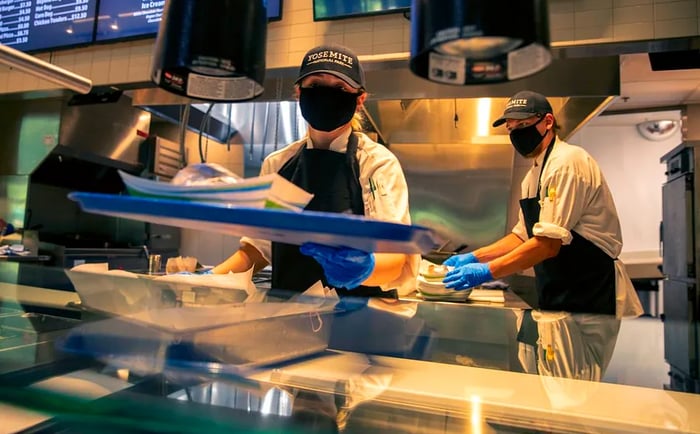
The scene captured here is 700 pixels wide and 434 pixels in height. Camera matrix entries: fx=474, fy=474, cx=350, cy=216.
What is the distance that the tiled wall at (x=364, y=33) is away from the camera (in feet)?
6.27

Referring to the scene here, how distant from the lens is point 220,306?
0.96m

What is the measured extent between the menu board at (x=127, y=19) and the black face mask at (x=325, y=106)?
1.74 m

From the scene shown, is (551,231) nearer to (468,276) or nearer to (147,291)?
(468,276)

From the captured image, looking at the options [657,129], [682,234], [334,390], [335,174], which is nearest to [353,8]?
[335,174]

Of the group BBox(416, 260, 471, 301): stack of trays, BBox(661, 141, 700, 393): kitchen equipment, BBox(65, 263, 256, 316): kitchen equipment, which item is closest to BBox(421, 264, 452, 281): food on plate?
BBox(416, 260, 471, 301): stack of trays

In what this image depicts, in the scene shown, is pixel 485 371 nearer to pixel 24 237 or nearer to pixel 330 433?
pixel 330 433

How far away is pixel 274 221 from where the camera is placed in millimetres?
527

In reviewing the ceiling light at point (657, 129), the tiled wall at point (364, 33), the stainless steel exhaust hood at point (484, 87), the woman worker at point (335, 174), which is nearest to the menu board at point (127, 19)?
the tiled wall at point (364, 33)

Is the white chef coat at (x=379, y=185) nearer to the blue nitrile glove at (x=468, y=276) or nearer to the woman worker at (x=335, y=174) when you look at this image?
the woman worker at (x=335, y=174)

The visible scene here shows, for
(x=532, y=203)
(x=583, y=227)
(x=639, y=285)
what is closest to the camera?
(x=583, y=227)

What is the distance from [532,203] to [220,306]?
1.61 m

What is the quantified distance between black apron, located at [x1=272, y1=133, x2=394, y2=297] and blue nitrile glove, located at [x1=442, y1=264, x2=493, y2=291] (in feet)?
1.29

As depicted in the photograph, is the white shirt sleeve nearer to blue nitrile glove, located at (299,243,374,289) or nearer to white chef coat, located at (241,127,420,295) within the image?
white chef coat, located at (241,127,420,295)

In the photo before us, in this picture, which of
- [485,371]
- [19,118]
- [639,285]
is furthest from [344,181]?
[639,285]
